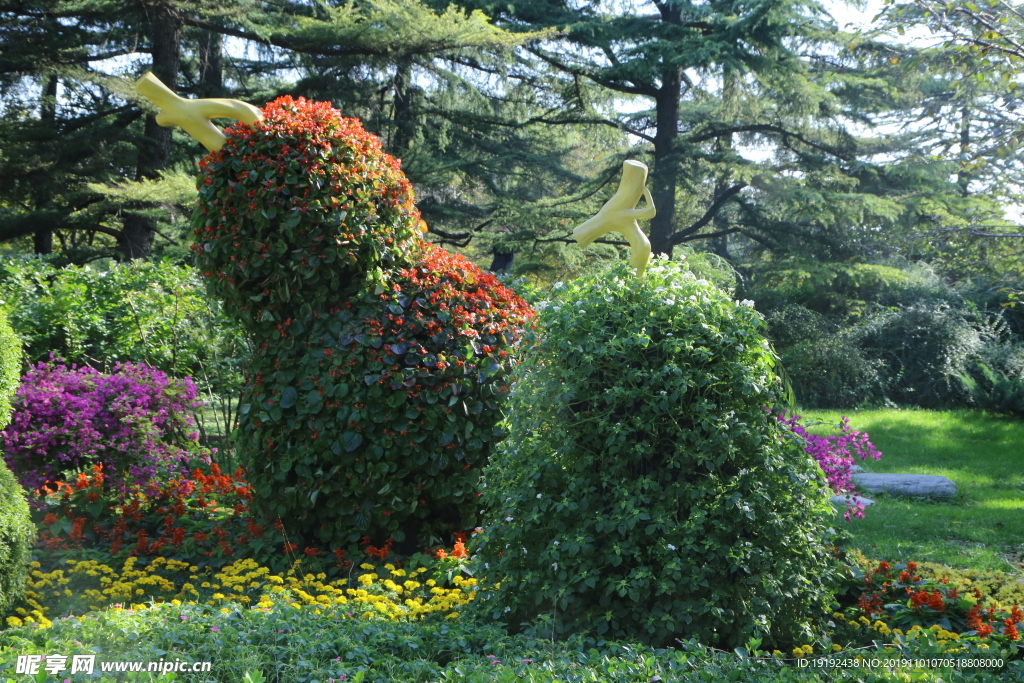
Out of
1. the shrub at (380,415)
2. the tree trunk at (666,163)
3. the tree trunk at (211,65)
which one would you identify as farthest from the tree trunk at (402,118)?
the shrub at (380,415)

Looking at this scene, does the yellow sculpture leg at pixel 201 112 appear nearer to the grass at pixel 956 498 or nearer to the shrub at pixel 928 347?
the grass at pixel 956 498

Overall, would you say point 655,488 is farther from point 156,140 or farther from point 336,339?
point 156,140

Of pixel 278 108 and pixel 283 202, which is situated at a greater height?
pixel 278 108

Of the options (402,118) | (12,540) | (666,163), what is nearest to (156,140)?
(402,118)

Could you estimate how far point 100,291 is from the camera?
7645 millimetres

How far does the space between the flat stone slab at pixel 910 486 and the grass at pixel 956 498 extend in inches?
4.6

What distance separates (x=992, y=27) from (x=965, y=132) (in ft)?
60.1

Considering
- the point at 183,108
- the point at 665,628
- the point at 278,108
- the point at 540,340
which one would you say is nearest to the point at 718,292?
the point at 540,340

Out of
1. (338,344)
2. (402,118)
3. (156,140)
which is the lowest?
(338,344)

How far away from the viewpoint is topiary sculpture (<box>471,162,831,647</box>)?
111 inches

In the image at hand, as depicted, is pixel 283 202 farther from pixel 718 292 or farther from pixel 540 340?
pixel 718 292

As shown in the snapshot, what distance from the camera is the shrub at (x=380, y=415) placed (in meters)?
3.95

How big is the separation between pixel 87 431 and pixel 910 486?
6669mm

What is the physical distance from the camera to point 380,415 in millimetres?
3941
